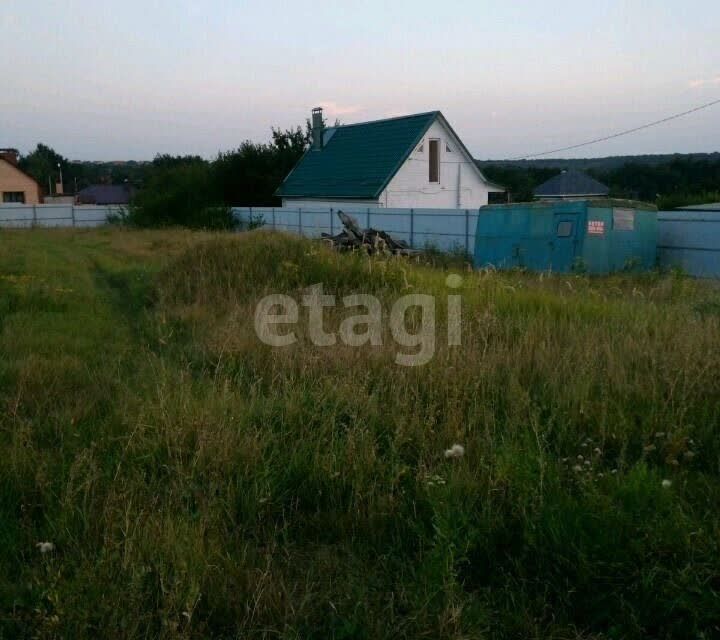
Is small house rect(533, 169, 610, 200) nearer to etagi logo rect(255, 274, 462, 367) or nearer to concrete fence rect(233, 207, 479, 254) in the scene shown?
concrete fence rect(233, 207, 479, 254)

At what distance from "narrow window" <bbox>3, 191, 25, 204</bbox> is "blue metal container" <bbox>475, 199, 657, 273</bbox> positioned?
1791 inches

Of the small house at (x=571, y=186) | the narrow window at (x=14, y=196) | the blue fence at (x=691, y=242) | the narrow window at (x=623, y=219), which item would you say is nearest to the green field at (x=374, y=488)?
the narrow window at (x=623, y=219)

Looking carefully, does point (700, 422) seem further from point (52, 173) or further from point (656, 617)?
point (52, 173)

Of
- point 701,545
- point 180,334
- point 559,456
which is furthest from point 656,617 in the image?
point 180,334

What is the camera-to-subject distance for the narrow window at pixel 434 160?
94.8 feet

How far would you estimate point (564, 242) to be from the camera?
12508mm

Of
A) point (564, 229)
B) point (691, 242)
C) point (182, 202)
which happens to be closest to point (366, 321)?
point (564, 229)

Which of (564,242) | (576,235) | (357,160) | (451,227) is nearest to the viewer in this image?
(576,235)

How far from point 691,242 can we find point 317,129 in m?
23.8

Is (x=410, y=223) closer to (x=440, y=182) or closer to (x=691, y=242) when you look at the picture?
(x=691, y=242)

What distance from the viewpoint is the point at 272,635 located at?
93.4 inches

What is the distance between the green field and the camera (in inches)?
95.8

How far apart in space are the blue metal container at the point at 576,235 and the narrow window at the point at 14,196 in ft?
149

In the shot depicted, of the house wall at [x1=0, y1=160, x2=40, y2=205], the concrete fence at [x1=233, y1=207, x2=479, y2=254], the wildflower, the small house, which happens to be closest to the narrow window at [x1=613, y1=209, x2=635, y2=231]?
the concrete fence at [x1=233, y1=207, x2=479, y2=254]
